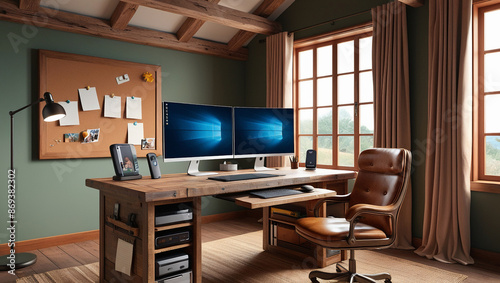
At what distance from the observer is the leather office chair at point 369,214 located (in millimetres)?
2223

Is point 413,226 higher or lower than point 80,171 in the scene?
lower

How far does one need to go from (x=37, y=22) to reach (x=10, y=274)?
2.21m

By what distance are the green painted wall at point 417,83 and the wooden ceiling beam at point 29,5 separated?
2688mm

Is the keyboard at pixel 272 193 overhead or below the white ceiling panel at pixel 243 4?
below

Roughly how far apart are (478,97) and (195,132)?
2.41 m

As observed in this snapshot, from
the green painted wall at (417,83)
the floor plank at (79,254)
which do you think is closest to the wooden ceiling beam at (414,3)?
the green painted wall at (417,83)

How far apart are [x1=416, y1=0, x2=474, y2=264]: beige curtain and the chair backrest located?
2.84 ft

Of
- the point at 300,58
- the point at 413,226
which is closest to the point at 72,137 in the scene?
the point at 300,58

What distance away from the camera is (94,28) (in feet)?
12.2

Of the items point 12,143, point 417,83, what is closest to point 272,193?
point 417,83

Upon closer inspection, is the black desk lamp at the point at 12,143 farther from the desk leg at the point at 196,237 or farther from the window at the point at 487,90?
the window at the point at 487,90

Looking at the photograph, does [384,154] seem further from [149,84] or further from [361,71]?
[149,84]

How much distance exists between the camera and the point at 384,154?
258 centimetres

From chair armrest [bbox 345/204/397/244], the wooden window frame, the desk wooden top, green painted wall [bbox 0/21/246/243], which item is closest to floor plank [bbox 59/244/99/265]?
green painted wall [bbox 0/21/246/243]
